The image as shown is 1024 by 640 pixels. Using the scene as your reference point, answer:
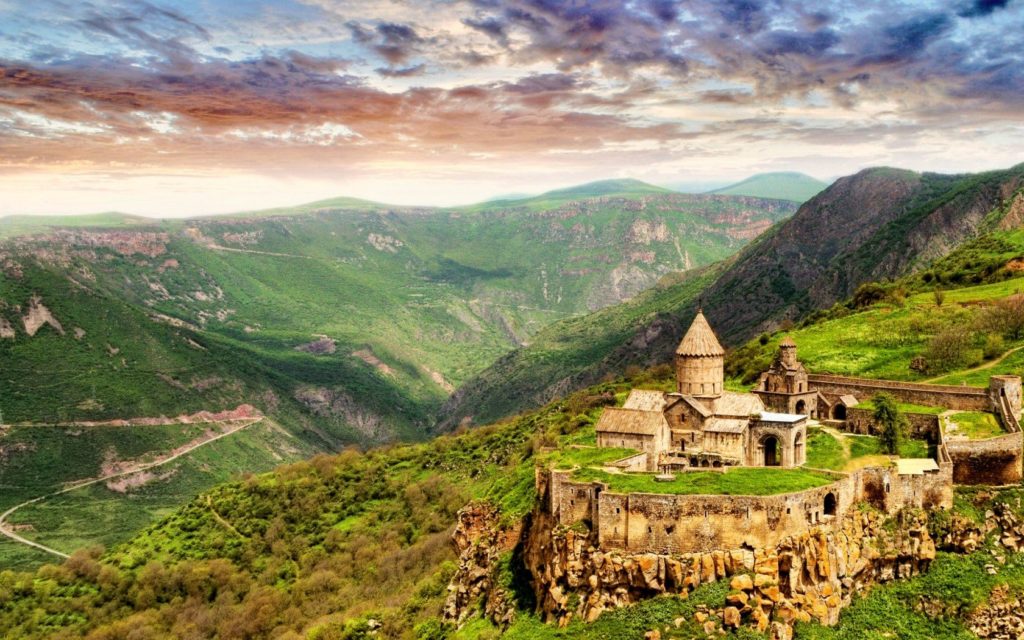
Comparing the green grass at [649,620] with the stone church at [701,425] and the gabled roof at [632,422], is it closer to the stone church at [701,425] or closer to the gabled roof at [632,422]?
the stone church at [701,425]

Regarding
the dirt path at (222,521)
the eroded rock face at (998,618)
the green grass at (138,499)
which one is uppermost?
the eroded rock face at (998,618)

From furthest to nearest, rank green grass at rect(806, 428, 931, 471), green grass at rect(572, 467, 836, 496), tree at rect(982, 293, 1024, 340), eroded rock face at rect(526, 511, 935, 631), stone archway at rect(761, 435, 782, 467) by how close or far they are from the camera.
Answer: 1. tree at rect(982, 293, 1024, 340)
2. stone archway at rect(761, 435, 782, 467)
3. green grass at rect(806, 428, 931, 471)
4. green grass at rect(572, 467, 836, 496)
5. eroded rock face at rect(526, 511, 935, 631)

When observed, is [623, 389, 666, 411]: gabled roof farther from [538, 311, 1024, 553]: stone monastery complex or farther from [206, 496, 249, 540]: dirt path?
[206, 496, 249, 540]: dirt path

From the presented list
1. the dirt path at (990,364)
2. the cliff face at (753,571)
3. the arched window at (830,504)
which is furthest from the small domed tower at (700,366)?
the dirt path at (990,364)

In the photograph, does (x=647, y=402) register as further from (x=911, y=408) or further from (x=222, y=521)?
(x=222, y=521)

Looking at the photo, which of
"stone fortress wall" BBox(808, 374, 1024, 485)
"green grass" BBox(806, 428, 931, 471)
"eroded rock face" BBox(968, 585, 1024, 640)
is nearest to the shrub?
"stone fortress wall" BBox(808, 374, 1024, 485)

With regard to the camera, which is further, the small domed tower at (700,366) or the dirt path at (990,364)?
the dirt path at (990,364)
